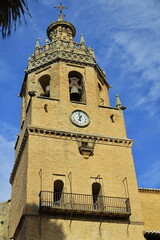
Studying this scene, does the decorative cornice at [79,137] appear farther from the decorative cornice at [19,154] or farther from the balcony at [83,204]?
the balcony at [83,204]

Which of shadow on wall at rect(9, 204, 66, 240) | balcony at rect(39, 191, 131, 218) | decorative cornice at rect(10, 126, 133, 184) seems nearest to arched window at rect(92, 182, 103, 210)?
balcony at rect(39, 191, 131, 218)

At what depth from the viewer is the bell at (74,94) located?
20.8m

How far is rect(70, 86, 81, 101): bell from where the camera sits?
20781mm

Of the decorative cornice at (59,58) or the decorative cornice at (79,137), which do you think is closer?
the decorative cornice at (79,137)

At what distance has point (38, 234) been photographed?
14836mm

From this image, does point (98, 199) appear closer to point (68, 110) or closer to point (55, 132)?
point (55, 132)

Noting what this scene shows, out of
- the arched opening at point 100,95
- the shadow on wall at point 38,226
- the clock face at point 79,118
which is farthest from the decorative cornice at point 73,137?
the shadow on wall at point 38,226

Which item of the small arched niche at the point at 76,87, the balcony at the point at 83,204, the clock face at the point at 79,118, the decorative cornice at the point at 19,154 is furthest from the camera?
the small arched niche at the point at 76,87

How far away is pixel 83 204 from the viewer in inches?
637

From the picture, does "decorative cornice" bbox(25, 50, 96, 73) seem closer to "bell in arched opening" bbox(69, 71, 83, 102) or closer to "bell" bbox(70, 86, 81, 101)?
"bell in arched opening" bbox(69, 71, 83, 102)

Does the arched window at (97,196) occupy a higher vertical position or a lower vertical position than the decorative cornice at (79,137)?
lower

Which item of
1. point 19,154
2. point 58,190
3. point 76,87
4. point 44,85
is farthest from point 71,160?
point 44,85

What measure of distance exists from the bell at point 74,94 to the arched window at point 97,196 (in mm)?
5744

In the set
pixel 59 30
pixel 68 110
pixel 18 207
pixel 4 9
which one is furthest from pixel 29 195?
pixel 59 30
